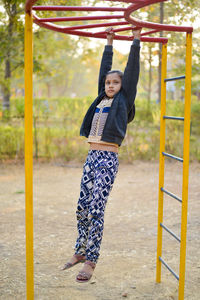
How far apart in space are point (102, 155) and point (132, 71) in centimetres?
63

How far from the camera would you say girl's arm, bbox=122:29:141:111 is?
2.70 m

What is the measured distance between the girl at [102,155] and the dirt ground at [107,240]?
0.51 meters

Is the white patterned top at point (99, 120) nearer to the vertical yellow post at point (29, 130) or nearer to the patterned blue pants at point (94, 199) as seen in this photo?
the patterned blue pants at point (94, 199)

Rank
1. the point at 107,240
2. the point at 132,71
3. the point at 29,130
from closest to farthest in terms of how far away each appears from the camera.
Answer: the point at 29,130
the point at 132,71
the point at 107,240

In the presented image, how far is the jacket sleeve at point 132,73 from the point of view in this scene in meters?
2.70

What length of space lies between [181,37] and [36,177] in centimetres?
449

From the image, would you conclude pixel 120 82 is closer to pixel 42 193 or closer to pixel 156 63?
pixel 42 193

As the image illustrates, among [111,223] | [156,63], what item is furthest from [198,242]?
[156,63]

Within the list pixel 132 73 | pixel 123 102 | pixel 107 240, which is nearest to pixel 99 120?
pixel 123 102

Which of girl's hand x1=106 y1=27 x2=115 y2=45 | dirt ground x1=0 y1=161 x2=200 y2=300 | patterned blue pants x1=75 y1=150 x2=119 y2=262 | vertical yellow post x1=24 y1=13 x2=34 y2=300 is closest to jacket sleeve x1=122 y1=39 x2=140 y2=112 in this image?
girl's hand x1=106 y1=27 x2=115 y2=45

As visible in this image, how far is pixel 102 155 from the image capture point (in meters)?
2.78

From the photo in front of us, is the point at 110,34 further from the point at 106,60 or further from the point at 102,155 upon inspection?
the point at 102,155

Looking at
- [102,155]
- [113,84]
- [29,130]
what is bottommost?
[102,155]

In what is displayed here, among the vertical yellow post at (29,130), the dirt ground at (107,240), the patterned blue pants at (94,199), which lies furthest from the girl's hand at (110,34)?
the dirt ground at (107,240)
